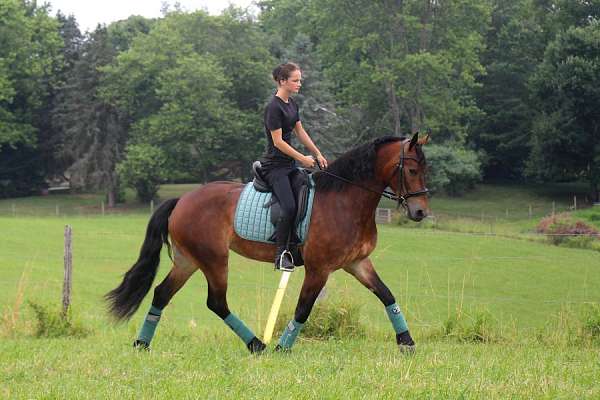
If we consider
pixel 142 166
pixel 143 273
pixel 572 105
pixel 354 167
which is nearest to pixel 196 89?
pixel 142 166

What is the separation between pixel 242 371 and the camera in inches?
277

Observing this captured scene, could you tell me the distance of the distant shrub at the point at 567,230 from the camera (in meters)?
29.7

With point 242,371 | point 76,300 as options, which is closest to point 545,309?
point 76,300

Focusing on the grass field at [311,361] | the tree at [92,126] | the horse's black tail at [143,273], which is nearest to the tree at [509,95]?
the tree at [92,126]

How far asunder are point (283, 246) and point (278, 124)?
128cm

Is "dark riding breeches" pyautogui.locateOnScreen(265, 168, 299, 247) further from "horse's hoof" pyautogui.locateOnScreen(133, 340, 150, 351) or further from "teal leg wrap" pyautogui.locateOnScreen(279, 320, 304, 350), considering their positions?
"horse's hoof" pyautogui.locateOnScreen(133, 340, 150, 351)

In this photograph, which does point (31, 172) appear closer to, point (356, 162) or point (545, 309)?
point (545, 309)

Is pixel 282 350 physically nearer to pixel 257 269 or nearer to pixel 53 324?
pixel 53 324

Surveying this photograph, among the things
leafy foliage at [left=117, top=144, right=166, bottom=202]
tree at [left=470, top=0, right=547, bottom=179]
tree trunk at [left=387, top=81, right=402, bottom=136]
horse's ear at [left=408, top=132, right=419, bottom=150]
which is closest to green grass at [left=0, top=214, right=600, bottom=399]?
horse's ear at [left=408, top=132, right=419, bottom=150]

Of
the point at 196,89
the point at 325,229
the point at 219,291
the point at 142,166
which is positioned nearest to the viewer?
the point at 325,229

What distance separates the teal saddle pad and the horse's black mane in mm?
157

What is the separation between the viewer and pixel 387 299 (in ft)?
27.8

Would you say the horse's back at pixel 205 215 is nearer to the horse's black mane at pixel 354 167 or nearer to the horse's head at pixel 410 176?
the horse's black mane at pixel 354 167

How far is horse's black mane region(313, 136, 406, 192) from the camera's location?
851 cm
